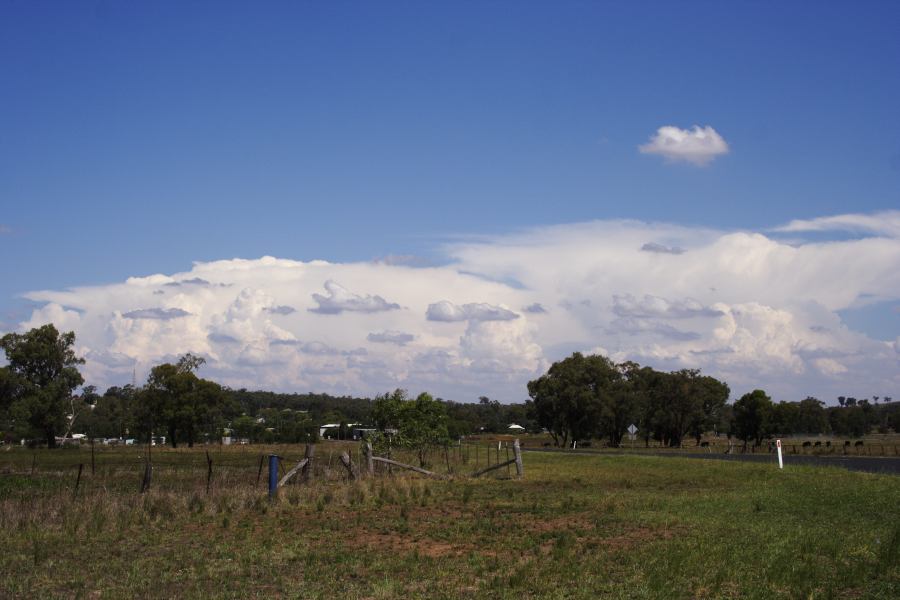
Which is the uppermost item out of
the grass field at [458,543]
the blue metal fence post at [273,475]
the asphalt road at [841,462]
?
the blue metal fence post at [273,475]

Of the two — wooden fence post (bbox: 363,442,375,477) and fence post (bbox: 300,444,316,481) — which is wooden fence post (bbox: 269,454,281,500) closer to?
fence post (bbox: 300,444,316,481)

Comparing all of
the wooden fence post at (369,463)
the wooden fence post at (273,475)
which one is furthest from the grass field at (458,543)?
the wooden fence post at (369,463)

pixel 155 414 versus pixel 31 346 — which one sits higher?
pixel 31 346

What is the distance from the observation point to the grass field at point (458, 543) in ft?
45.2

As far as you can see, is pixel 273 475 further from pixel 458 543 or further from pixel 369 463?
pixel 458 543

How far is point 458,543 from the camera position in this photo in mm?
17891

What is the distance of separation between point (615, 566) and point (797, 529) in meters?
5.50

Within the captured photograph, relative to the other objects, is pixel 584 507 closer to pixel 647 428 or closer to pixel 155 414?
pixel 155 414

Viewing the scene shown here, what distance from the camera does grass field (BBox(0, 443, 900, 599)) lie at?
13781mm

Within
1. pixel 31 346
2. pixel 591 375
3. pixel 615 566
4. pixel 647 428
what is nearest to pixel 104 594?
pixel 615 566

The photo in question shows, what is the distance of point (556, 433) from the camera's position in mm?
119062

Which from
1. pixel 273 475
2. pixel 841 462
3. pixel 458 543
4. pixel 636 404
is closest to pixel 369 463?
pixel 273 475

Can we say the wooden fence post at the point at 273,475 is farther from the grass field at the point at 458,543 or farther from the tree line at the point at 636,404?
the tree line at the point at 636,404

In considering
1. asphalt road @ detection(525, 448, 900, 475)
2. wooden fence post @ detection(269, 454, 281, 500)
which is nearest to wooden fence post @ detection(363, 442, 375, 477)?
wooden fence post @ detection(269, 454, 281, 500)
